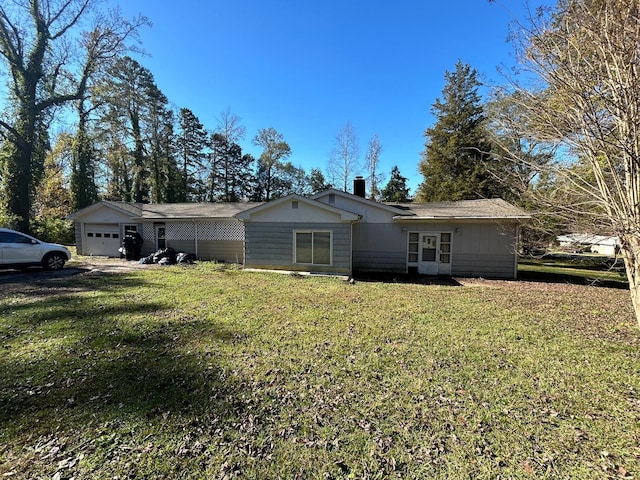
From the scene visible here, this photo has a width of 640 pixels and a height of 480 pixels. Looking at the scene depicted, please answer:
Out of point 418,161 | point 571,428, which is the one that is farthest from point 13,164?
point 418,161

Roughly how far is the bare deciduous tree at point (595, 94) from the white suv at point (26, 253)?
1563cm

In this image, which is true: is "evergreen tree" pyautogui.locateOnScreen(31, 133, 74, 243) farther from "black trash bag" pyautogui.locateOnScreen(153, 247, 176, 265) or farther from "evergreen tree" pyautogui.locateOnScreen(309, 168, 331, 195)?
"evergreen tree" pyautogui.locateOnScreen(309, 168, 331, 195)

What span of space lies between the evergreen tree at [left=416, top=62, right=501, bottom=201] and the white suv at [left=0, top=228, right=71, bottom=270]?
23.7 meters

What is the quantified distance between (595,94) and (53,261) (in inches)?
659

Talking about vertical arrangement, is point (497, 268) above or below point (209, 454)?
above

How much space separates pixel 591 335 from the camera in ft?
17.0

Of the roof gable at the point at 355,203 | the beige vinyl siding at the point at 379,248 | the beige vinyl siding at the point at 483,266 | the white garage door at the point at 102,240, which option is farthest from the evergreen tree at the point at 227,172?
the beige vinyl siding at the point at 483,266

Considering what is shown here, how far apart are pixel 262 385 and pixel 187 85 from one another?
2091cm

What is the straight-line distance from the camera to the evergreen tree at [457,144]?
21883 mm

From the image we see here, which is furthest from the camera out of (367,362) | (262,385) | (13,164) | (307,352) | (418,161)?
(418,161)

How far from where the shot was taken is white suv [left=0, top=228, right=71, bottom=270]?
32.1ft

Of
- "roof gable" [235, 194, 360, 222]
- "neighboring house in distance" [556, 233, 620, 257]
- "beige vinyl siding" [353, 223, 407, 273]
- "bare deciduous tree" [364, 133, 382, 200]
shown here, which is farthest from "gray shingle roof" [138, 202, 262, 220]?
"bare deciduous tree" [364, 133, 382, 200]

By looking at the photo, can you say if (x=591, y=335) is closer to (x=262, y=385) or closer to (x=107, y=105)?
(x=262, y=385)

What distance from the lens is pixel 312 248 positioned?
36.2ft
